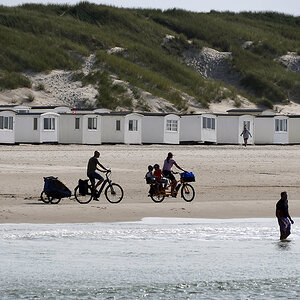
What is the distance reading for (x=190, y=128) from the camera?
57.3m

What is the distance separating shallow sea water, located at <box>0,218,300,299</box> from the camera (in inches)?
575

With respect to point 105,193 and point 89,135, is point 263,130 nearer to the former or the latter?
point 89,135

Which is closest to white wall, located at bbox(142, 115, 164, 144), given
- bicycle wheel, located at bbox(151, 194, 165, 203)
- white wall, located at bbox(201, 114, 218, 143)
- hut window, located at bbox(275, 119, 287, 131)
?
white wall, located at bbox(201, 114, 218, 143)

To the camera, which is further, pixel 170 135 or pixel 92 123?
pixel 170 135

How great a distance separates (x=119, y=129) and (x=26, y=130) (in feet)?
21.5

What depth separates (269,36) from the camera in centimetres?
11631

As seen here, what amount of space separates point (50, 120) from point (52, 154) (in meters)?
11.5

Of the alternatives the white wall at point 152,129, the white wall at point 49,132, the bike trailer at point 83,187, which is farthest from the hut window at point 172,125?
the bike trailer at point 83,187

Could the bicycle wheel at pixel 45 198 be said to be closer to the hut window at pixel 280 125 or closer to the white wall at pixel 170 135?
the white wall at pixel 170 135

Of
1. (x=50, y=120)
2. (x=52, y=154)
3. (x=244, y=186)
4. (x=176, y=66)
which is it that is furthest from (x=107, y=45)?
(x=244, y=186)

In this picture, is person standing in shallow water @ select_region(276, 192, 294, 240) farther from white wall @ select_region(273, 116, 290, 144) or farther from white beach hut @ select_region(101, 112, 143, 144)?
white wall @ select_region(273, 116, 290, 144)

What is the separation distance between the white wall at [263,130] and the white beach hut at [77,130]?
1340 cm

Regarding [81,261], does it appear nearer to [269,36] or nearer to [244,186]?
[244,186]

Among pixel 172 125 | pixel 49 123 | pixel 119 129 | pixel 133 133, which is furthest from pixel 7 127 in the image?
pixel 172 125
